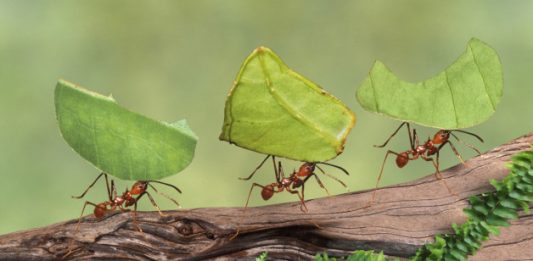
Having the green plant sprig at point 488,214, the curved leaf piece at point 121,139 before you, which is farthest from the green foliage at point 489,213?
the curved leaf piece at point 121,139

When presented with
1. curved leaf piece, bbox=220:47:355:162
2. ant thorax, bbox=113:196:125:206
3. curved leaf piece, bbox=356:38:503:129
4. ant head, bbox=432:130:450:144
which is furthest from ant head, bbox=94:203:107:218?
ant head, bbox=432:130:450:144

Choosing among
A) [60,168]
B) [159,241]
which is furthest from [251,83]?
[60,168]

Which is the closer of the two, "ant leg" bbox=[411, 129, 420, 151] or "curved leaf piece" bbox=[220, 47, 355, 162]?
"curved leaf piece" bbox=[220, 47, 355, 162]

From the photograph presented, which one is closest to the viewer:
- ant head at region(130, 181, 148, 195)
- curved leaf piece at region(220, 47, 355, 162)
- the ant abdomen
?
curved leaf piece at region(220, 47, 355, 162)

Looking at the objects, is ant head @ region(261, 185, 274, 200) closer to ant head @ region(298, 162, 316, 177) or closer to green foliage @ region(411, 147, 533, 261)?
ant head @ region(298, 162, 316, 177)

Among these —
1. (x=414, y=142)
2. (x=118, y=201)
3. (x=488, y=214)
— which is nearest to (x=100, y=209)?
(x=118, y=201)

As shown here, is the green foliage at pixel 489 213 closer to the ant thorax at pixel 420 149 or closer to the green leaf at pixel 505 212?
the green leaf at pixel 505 212
